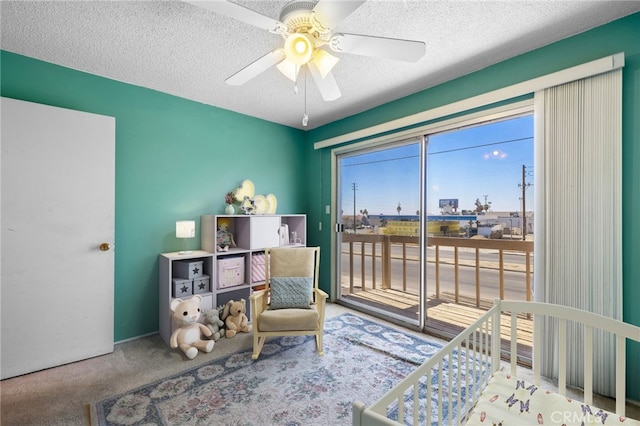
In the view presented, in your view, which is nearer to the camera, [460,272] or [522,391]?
[522,391]

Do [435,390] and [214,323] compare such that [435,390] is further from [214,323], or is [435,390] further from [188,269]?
[188,269]

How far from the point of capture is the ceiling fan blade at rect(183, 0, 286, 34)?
4.12 ft

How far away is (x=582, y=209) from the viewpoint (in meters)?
1.96

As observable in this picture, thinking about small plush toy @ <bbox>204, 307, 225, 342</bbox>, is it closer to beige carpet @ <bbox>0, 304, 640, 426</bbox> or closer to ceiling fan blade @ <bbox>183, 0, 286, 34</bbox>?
beige carpet @ <bbox>0, 304, 640, 426</bbox>

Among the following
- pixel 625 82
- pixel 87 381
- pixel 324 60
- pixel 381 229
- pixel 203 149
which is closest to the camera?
pixel 324 60

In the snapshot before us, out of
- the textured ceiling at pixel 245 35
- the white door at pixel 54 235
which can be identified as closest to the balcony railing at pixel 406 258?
the textured ceiling at pixel 245 35

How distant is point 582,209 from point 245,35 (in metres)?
2.56

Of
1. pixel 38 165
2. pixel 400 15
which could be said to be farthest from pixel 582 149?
pixel 38 165

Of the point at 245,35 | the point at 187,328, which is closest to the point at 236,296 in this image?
the point at 187,328

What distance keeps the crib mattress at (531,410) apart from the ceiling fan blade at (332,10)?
71.2 inches

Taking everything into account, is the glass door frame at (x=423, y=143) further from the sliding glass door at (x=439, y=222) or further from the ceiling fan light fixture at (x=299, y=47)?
the ceiling fan light fixture at (x=299, y=47)

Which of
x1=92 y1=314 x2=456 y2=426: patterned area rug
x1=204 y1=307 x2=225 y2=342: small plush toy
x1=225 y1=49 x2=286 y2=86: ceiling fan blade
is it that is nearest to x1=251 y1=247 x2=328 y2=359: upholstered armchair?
x1=92 y1=314 x2=456 y2=426: patterned area rug

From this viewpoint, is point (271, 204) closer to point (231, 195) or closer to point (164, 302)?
point (231, 195)

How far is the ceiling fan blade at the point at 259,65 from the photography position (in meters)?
1.67
